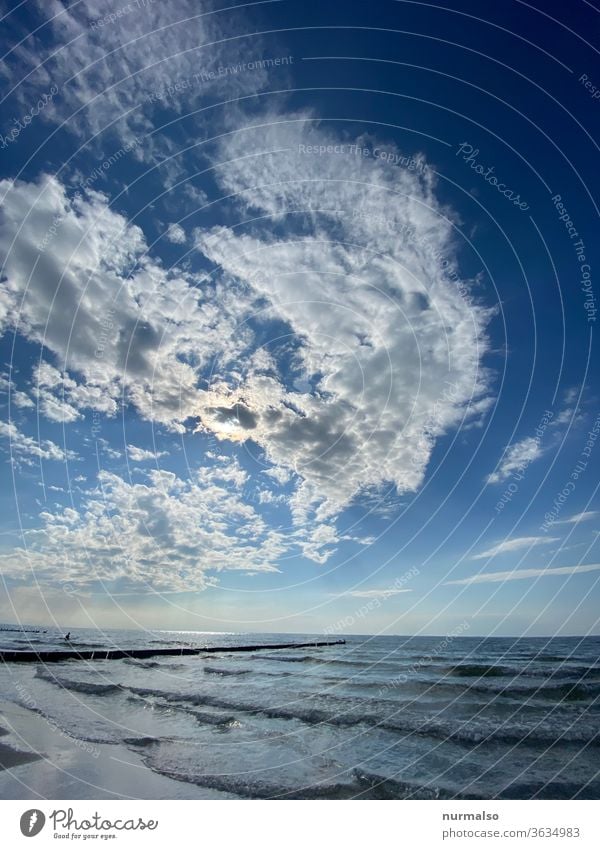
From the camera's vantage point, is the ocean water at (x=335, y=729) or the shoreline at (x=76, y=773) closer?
the shoreline at (x=76, y=773)

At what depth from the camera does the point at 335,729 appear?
16.7 meters

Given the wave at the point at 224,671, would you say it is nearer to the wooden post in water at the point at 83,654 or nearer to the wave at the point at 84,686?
the wave at the point at 84,686

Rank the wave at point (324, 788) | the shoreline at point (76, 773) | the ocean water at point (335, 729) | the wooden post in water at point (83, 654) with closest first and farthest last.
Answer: the shoreline at point (76, 773) < the wave at point (324, 788) < the ocean water at point (335, 729) < the wooden post in water at point (83, 654)

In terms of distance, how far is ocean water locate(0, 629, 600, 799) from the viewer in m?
11.1

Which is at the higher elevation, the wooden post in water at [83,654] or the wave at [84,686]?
the wooden post in water at [83,654]

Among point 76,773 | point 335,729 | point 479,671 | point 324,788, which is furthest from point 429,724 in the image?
point 479,671

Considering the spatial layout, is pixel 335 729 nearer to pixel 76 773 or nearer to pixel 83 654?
pixel 76 773

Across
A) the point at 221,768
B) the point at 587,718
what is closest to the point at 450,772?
the point at 221,768

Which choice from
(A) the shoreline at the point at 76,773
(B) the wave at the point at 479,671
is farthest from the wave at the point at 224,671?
(A) the shoreline at the point at 76,773

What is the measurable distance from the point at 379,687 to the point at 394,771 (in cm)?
1837

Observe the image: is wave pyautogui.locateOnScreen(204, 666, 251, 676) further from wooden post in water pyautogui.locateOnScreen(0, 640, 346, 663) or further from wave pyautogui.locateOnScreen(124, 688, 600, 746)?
wave pyautogui.locateOnScreen(124, 688, 600, 746)

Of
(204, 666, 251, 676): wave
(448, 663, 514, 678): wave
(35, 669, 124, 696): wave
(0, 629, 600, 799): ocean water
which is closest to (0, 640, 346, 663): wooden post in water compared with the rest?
(0, 629, 600, 799): ocean water

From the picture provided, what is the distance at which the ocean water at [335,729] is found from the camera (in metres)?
11.1

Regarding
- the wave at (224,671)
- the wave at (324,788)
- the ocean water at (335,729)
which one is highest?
the wave at (224,671)
